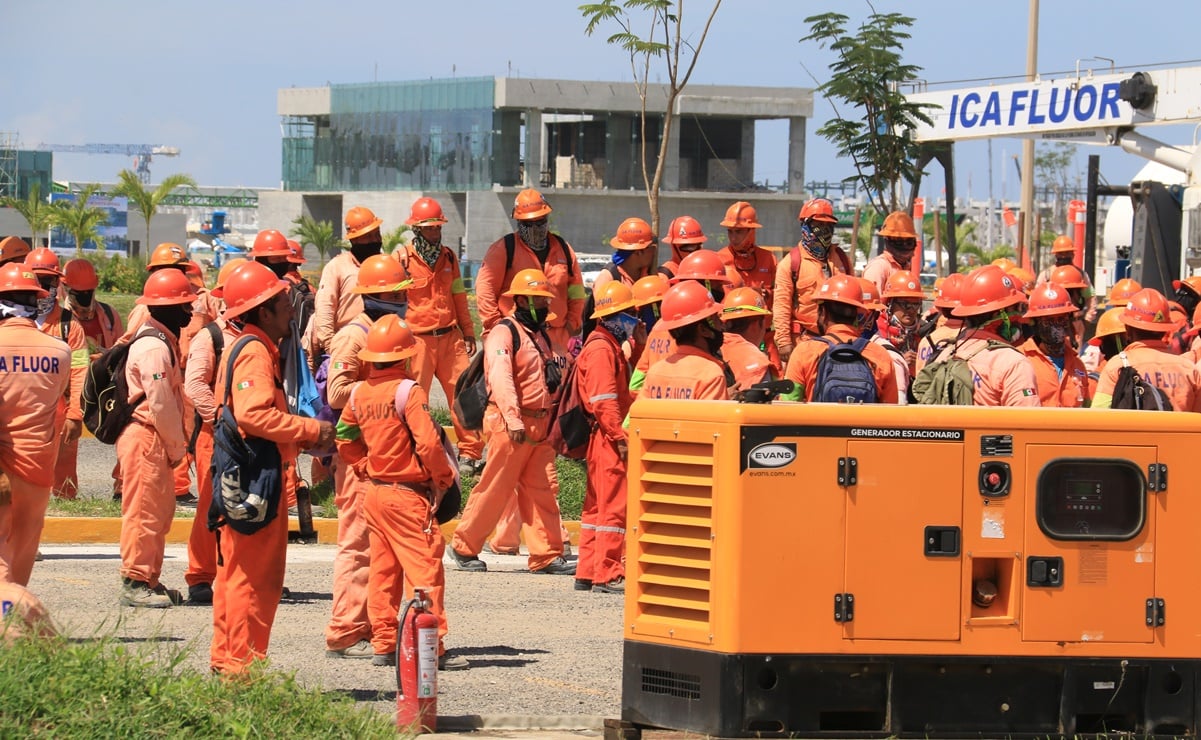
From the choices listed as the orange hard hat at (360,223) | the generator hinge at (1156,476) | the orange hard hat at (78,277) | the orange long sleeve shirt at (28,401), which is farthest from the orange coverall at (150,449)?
the generator hinge at (1156,476)

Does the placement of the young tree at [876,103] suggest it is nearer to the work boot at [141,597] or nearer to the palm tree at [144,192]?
the work boot at [141,597]

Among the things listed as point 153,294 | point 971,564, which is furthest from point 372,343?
point 971,564

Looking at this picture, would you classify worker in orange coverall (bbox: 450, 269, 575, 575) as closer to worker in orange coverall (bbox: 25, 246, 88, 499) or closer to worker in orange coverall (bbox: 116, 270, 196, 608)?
worker in orange coverall (bbox: 116, 270, 196, 608)

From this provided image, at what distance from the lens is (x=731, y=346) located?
10.0 m

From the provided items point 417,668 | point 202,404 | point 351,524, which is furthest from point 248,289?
point 202,404

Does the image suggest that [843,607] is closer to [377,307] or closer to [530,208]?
[377,307]

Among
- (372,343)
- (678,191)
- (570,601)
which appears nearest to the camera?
(372,343)

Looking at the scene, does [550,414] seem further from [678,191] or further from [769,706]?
[678,191]

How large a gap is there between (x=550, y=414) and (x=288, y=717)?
16.4 feet

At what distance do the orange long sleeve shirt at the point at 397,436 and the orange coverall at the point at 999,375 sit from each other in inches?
118

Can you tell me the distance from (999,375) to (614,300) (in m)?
2.83

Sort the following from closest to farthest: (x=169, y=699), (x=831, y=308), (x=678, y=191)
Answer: (x=169, y=699)
(x=831, y=308)
(x=678, y=191)

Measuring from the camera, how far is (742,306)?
10039 millimetres

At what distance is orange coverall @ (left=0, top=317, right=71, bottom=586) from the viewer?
8547 millimetres
